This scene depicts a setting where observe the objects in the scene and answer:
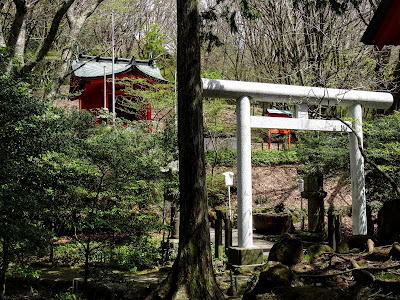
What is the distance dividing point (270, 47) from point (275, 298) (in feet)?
56.0

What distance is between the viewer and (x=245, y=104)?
24.7 feet

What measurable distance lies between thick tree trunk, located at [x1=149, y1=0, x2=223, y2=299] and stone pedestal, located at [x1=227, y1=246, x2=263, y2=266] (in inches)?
84.1

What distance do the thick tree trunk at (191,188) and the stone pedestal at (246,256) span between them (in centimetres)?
214

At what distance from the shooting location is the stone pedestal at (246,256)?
707cm

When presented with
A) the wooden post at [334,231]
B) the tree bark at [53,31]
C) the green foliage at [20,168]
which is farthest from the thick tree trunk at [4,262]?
the wooden post at [334,231]

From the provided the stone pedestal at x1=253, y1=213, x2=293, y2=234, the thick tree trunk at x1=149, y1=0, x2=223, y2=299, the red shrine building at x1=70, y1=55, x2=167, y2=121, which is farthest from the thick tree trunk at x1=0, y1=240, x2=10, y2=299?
the red shrine building at x1=70, y1=55, x2=167, y2=121

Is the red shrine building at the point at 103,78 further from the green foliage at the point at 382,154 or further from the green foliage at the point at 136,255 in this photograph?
the green foliage at the point at 382,154

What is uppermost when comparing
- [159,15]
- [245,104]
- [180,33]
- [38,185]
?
[159,15]

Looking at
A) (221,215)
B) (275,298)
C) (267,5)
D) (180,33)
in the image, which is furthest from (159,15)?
(275,298)

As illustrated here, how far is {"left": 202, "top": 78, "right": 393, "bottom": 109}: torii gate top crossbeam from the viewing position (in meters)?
7.29

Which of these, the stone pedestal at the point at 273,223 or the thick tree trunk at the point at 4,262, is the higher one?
the thick tree trunk at the point at 4,262

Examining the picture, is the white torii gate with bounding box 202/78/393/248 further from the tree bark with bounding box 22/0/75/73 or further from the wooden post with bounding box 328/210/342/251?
the tree bark with bounding box 22/0/75/73

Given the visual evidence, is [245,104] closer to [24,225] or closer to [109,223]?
[109,223]

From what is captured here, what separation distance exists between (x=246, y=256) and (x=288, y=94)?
3.28 metres
